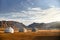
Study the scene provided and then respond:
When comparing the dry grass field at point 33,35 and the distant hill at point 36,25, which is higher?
the distant hill at point 36,25

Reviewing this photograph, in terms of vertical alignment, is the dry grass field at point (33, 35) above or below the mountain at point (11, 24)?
Result: below

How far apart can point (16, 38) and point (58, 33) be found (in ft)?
2.34

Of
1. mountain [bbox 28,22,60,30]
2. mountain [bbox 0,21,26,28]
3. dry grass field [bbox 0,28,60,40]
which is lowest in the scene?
dry grass field [bbox 0,28,60,40]

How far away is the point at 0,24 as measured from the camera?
6.80 meters

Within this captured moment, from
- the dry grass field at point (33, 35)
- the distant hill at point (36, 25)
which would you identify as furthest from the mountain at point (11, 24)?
the dry grass field at point (33, 35)

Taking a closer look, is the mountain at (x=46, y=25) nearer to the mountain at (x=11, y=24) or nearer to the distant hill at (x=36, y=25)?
the distant hill at (x=36, y=25)

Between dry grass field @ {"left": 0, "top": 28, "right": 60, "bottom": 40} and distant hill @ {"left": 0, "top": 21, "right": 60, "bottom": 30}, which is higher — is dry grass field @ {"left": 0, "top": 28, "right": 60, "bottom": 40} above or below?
Result: below

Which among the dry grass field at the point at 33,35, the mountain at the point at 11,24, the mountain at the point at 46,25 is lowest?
the dry grass field at the point at 33,35

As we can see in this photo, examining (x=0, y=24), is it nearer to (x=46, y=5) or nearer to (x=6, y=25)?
(x=6, y=25)

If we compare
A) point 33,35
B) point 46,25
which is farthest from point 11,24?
point 46,25

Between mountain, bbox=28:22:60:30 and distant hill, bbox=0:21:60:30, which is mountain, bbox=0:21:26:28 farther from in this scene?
mountain, bbox=28:22:60:30

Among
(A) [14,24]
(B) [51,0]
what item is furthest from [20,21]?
(B) [51,0]

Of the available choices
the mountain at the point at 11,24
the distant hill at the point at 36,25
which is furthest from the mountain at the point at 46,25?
the mountain at the point at 11,24

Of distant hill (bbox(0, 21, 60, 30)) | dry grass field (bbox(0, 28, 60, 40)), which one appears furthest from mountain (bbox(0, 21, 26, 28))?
dry grass field (bbox(0, 28, 60, 40))
